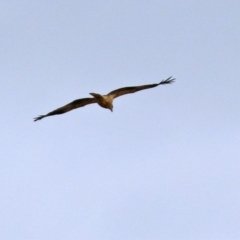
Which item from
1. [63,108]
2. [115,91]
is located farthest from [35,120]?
[115,91]

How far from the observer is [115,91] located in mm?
37875

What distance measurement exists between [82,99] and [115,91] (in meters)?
1.95

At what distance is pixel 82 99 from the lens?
37.1 m

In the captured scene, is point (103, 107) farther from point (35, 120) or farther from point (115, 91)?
point (35, 120)

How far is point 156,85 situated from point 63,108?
5.44 m

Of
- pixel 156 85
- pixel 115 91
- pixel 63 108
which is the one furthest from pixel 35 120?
pixel 156 85

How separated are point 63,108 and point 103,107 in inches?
84.8

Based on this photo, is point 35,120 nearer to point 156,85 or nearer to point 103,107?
point 103,107

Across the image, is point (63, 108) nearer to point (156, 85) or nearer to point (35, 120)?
point (35, 120)

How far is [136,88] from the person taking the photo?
38.4 meters

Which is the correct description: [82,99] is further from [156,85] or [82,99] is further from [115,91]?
[156,85]

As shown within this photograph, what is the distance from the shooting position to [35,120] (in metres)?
37.8

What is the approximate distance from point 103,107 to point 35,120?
377 centimetres

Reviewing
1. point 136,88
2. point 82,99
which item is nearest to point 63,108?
point 82,99
